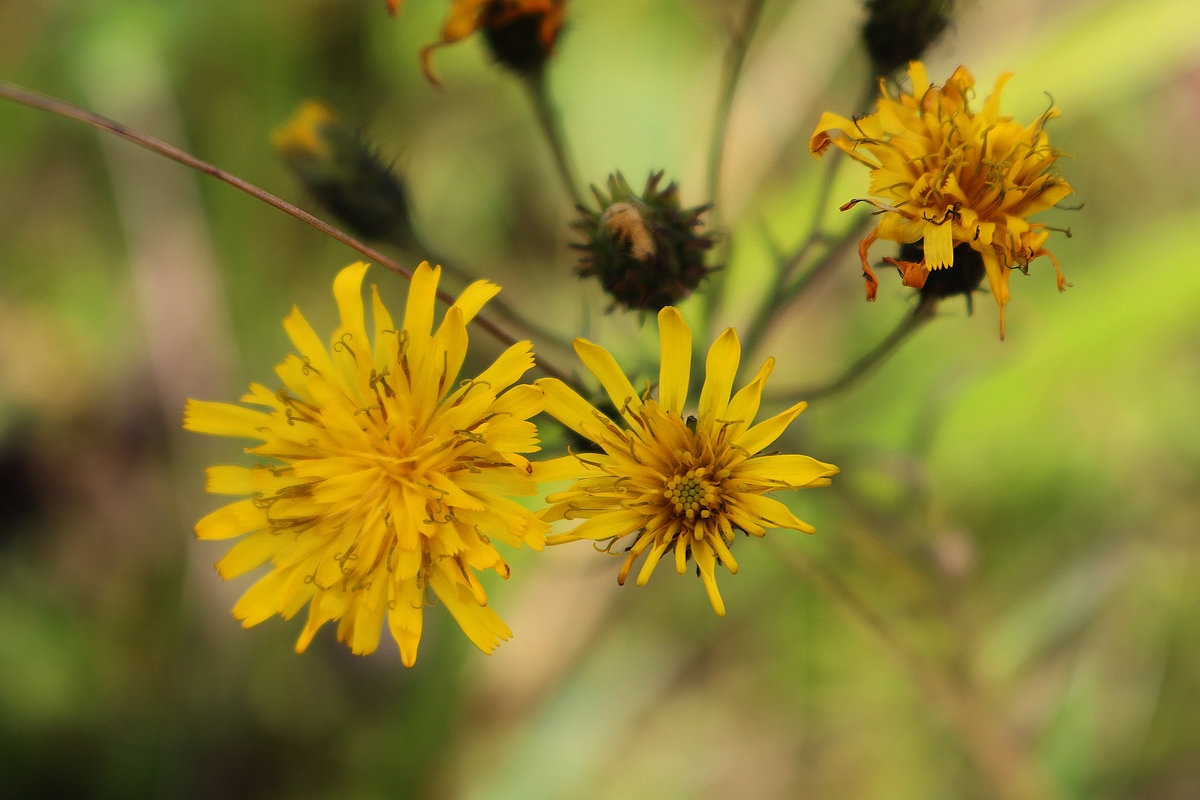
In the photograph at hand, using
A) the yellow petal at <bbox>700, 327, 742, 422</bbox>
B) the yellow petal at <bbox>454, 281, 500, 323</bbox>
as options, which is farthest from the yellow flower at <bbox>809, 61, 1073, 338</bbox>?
the yellow petal at <bbox>454, 281, 500, 323</bbox>

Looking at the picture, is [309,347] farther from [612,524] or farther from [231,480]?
[612,524]

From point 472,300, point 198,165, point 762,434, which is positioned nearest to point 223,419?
point 198,165

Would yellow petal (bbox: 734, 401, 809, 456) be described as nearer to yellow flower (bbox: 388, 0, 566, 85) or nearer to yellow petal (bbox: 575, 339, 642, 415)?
yellow petal (bbox: 575, 339, 642, 415)

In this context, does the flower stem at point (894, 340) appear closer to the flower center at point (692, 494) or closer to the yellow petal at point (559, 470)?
the flower center at point (692, 494)

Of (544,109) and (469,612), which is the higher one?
(544,109)

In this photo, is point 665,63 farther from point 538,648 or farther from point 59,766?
point 59,766

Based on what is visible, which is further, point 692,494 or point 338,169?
point 338,169

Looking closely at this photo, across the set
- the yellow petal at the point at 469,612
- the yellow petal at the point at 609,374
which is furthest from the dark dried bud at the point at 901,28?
the yellow petal at the point at 469,612
